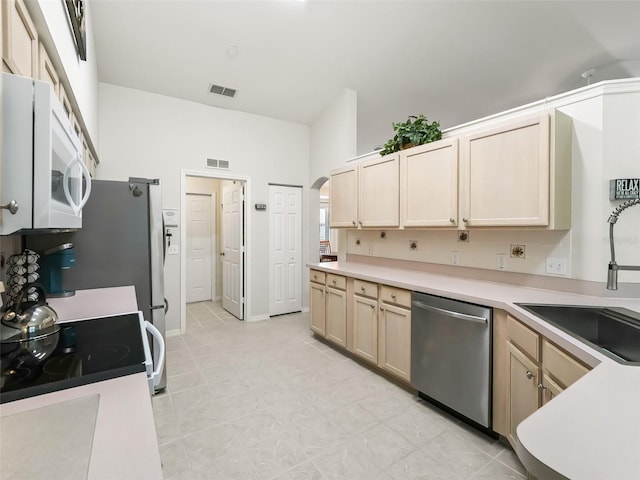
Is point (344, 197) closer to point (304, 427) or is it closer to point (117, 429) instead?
point (304, 427)

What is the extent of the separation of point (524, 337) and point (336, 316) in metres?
Answer: 1.96

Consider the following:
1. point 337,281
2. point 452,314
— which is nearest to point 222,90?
point 337,281

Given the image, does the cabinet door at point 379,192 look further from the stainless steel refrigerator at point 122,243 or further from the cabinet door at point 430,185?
the stainless steel refrigerator at point 122,243

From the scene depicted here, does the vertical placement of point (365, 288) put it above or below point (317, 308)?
above

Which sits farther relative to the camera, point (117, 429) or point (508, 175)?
point (508, 175)

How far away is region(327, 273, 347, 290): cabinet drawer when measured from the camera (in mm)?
3217

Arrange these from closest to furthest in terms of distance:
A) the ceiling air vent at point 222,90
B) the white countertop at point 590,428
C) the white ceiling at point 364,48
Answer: the white countertop at point 590,428 → the white ceiling at point 364,48 → the ceiling air vent at point 222,90

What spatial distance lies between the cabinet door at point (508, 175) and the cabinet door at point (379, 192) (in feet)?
2.42

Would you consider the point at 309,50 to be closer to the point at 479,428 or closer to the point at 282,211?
the point at 282,211

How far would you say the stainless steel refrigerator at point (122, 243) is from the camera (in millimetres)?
2288

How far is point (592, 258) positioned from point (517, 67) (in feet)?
8.78

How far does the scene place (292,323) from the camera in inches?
177

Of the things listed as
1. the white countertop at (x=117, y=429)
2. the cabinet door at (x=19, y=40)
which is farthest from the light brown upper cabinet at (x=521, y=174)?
the cabinet door at (x=19, y=40)

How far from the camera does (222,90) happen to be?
156 inches
